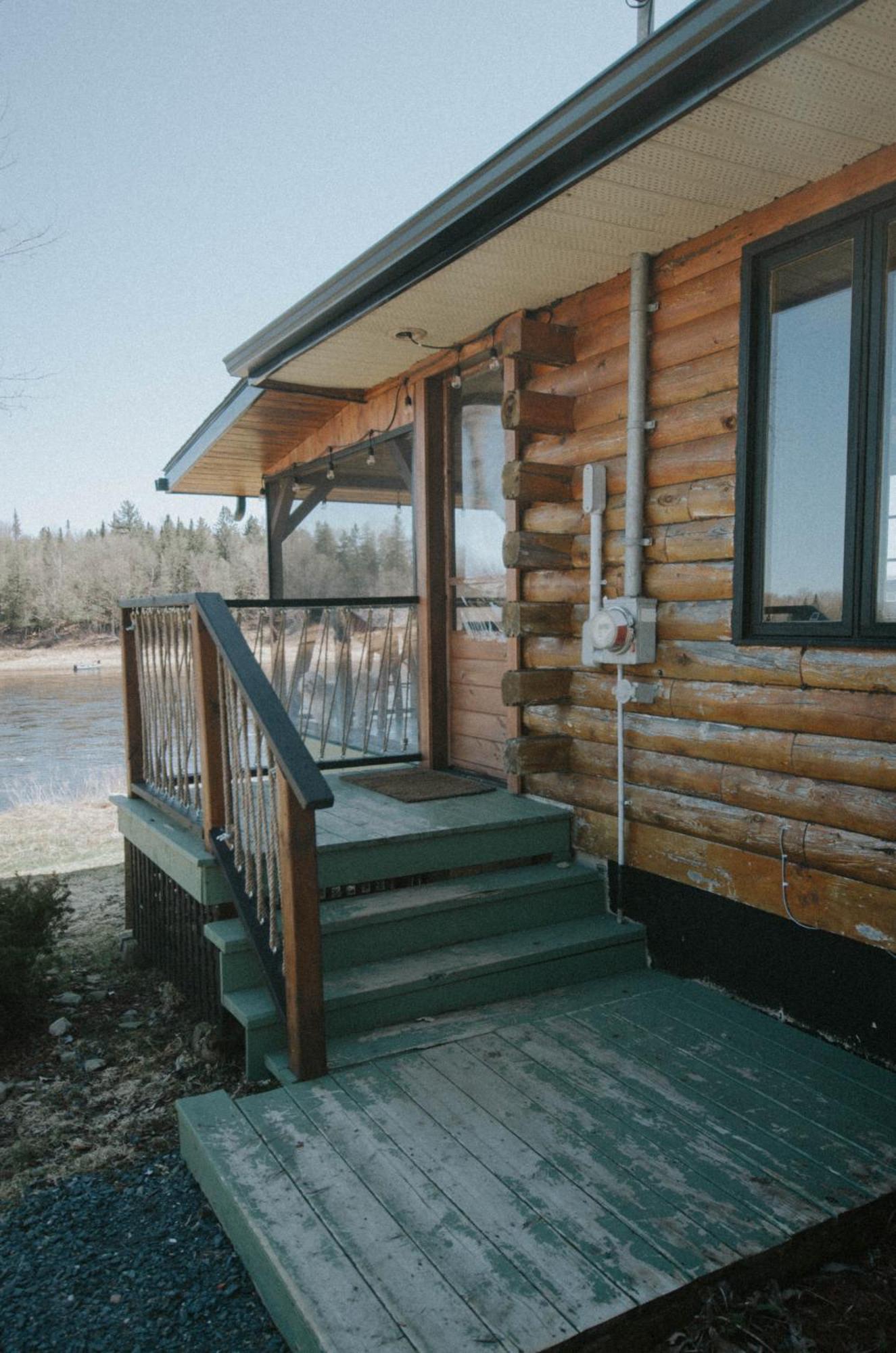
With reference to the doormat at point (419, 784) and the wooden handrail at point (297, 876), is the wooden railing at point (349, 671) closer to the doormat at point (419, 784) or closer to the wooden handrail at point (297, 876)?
the doormat at point (419, 784)

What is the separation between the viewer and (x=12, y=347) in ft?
28.8

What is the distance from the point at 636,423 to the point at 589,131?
1.12m

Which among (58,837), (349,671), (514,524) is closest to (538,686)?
(514,524)

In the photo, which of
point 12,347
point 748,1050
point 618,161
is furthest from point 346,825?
point 12,347

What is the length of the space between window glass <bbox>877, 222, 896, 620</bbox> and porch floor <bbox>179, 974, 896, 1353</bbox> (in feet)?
4.71

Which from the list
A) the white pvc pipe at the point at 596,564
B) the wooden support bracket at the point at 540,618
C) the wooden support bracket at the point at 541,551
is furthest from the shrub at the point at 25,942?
the white pvc pipe at the point at 596,564

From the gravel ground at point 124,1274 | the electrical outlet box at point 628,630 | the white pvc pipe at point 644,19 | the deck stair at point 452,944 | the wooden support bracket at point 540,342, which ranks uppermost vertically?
the white pvc pipe at point 644,19

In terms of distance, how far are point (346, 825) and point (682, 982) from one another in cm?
144

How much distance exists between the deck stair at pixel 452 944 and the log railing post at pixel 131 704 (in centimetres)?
163

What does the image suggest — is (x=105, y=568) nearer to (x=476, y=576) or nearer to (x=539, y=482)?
(x=476, y=576)

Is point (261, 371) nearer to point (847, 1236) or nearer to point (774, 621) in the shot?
point (774, 621)

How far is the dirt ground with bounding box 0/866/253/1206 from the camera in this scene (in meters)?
2.64

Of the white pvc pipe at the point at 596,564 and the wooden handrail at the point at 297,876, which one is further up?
the white pvc pipe at the point at 596,564

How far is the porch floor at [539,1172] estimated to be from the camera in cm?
172
